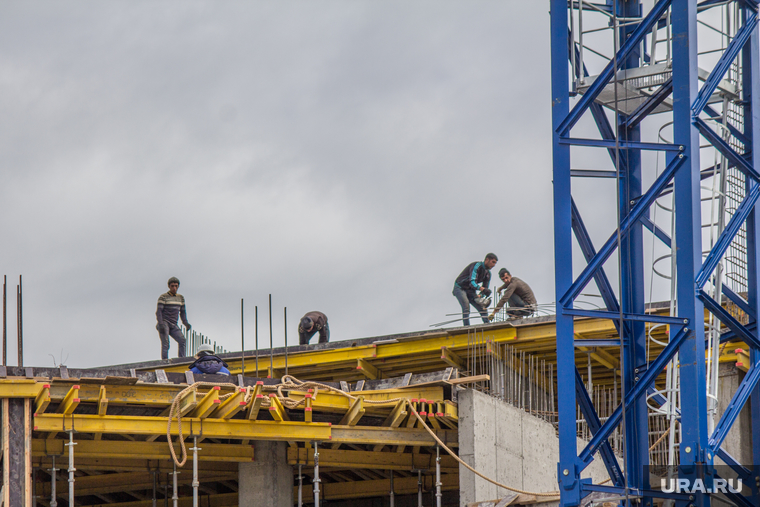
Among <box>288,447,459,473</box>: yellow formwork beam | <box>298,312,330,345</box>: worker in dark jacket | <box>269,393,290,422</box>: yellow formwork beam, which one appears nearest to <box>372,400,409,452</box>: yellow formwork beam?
<box>269,393,290,422</box>: yellow formwork beam

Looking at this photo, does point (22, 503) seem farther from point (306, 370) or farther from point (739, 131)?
point (739, 131)

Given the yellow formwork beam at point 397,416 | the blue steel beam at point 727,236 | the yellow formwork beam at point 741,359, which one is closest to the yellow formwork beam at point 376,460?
the yellow formwork beam at point 397,416

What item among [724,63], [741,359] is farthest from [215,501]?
[724,63]

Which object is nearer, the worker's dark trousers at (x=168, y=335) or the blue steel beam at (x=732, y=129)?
the blue steel beam at (x=732, y=129)

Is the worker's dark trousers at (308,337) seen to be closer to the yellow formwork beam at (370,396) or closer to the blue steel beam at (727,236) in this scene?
the yellow formwork beam at (370,396)

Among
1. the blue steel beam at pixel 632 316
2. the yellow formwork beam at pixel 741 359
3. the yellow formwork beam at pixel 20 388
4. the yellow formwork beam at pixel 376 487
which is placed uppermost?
the blue steel beam at pixel 632 316

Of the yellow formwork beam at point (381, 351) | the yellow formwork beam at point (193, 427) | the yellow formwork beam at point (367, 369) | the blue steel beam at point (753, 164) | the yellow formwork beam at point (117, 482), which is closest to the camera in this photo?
the blue steel beam at point (753, 164)

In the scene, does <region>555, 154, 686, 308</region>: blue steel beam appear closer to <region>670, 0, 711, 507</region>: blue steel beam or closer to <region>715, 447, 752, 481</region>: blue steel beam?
<region>670, 0, 711, 507</region>: blue steel beam

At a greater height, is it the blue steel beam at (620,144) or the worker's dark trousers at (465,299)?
the blue steel beam at (620,144)

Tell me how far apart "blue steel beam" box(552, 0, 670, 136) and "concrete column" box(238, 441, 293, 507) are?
825 cm

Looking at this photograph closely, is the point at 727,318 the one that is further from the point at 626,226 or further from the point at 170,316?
the point at 170,316

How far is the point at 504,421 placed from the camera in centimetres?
2000

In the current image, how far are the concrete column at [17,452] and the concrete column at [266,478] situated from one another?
4332 mm

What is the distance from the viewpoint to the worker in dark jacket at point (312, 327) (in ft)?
88.6
